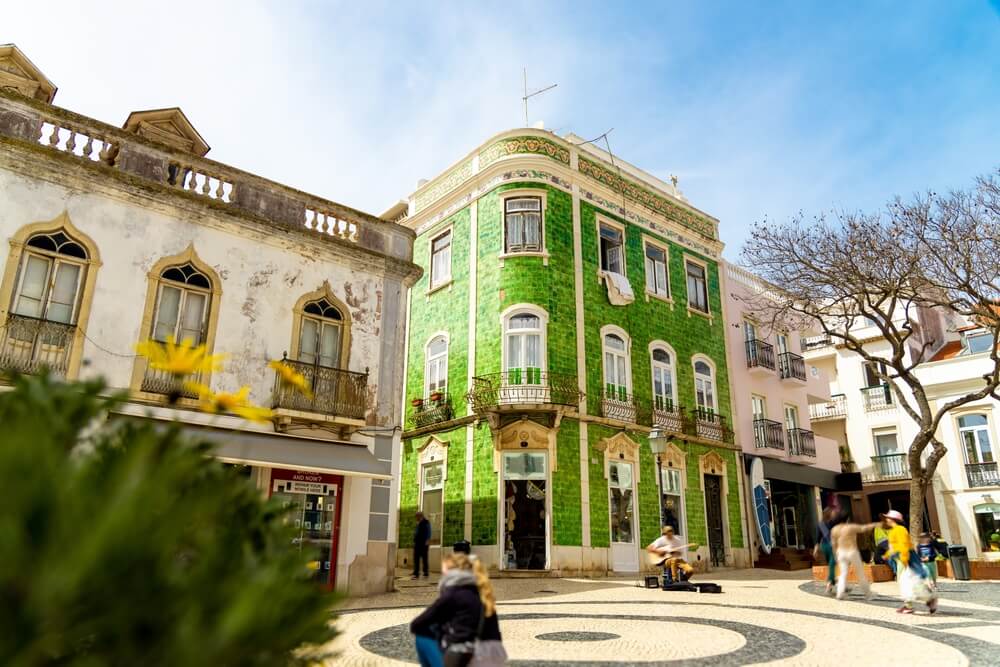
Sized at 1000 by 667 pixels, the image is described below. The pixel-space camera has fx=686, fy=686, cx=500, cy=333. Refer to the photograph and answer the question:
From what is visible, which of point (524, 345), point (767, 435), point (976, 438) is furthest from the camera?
point (976, 438)

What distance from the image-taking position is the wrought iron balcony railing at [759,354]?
A: 2523 cm

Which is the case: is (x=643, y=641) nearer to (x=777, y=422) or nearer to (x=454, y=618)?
(x=454, y=618)

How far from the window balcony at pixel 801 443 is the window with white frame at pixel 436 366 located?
13.6 metres

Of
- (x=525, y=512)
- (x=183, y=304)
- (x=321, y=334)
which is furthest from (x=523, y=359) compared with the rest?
(x=183, y=304)

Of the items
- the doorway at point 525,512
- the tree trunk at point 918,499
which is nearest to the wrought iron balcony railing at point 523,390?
the doorway at point 525,512

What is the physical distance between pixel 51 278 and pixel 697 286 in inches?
781

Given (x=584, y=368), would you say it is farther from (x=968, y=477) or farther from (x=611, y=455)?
(x=968, y=477)

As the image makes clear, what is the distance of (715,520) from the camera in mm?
22281

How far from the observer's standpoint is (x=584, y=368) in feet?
64.7

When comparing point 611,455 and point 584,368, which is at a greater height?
point 584,368

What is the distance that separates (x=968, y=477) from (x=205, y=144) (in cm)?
2976

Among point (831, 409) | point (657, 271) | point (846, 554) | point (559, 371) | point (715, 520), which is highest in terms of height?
point (657, 271)

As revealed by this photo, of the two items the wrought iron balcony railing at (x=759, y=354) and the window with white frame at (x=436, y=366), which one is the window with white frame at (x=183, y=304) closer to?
the window with white frame at (x=436, y=366)

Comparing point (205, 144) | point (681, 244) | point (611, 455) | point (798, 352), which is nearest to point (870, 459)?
point (798, 352)
